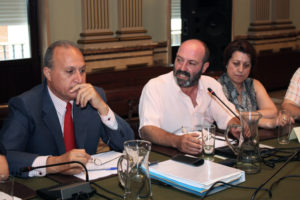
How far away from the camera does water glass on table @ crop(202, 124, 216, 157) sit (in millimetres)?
2310

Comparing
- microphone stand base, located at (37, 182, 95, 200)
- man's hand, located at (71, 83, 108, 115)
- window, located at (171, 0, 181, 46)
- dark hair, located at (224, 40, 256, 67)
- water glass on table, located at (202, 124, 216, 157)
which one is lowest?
microphone stand base, located at (37, 182, 95, 200)

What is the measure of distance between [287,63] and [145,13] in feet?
11.9

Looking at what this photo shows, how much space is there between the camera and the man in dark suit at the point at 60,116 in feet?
7.92

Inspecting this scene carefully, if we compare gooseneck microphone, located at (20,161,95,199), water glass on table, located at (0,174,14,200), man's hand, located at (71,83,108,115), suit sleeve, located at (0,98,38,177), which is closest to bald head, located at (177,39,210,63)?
man's hand, located at (71,83,108,115)

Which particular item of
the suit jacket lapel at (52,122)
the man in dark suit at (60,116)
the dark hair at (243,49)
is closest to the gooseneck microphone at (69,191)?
the man in dark suit at (60,116)

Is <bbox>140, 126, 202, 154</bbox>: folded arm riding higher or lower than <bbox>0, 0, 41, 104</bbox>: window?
lower

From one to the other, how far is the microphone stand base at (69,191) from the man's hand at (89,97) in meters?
0.72

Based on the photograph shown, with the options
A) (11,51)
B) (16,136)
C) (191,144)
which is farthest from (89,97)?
(11,51)

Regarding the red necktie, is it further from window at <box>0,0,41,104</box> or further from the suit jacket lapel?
window at <box>0,0,41,104</box>

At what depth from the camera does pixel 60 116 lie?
2582 millimetres

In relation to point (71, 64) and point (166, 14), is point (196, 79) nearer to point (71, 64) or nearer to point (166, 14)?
point (71, 64)

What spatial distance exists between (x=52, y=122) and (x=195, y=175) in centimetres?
93

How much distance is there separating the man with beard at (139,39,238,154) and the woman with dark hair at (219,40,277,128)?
341mm

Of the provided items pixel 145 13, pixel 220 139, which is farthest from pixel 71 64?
pixel 145 13
